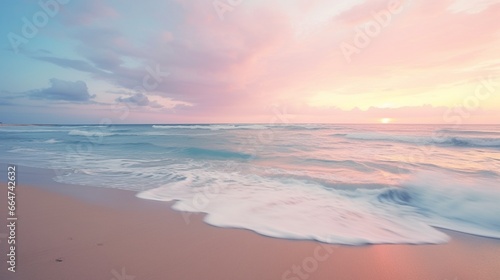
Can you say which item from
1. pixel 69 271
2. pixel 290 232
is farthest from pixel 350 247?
pixel 69 271

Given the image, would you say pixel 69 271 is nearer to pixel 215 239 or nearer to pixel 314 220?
pixel 215 239

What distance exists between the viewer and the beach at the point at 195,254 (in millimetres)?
3057

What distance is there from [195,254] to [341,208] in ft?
12.0

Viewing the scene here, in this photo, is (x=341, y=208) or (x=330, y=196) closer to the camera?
(x=341, y=208)

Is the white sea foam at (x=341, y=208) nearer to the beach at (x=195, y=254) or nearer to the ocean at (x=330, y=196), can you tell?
the ocean at (x=330, y=196)

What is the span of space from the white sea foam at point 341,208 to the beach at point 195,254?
37cm

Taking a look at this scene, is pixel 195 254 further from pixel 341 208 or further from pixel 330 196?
pixel 330 196

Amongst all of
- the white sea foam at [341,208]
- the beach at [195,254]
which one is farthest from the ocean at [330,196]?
the beach at [195,254]

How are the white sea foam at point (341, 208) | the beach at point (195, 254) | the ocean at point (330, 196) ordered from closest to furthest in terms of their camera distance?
the beach at point (195, 254), the white sea foam at point (341, 208), the ocean at point (330, 196)

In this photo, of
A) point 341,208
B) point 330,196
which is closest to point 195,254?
point 341,208

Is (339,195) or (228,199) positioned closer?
(228,199)

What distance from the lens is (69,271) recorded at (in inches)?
116

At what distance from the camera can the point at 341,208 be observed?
5781mm

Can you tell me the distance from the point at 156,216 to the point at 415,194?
22.0ft
